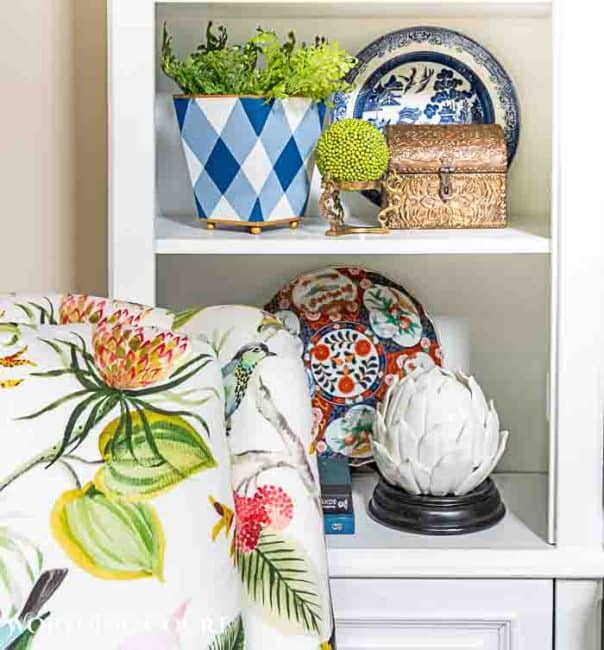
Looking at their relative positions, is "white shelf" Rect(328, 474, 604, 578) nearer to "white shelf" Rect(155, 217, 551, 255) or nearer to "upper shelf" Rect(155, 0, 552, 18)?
"white shelf" Rect(155, 217, 551, 255)

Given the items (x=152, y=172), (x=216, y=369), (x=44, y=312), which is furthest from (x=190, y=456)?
(x=152, y=172)

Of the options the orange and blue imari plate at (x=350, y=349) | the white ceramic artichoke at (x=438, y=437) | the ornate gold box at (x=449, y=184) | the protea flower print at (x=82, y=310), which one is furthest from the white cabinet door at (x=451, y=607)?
the protea flower print at (x=82, y=310)

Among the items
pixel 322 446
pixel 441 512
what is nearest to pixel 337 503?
pixel 441 512

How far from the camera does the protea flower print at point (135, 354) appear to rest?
3.00 feet

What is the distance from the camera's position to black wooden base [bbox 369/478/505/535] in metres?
1.57

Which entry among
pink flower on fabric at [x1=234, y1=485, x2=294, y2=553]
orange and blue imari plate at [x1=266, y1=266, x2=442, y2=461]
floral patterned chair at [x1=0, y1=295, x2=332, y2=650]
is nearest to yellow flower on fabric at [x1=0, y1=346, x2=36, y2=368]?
floral patterned chair at [x1=0, y1=295, x2=332, y2=650]

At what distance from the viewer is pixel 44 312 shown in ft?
3.45

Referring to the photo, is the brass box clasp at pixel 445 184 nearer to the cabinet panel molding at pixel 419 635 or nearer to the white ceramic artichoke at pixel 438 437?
the white ceramic artichoke at pixel 438 437

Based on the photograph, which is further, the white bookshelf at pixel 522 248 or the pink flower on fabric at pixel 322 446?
the pink flower on fabric at pixel 322 446

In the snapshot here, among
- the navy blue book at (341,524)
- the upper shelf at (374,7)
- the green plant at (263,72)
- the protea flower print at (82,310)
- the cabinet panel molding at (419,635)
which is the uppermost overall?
the upper shelf at (374,7)

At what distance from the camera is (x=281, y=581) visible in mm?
978

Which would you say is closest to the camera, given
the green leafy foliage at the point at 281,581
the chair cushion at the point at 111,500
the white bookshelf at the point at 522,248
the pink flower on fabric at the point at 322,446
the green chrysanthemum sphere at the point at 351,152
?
the chair cushion at the point at 111,500

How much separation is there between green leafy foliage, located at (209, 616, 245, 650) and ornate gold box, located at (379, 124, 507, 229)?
0.85 metres

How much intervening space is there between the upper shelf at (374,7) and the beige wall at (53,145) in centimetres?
28
